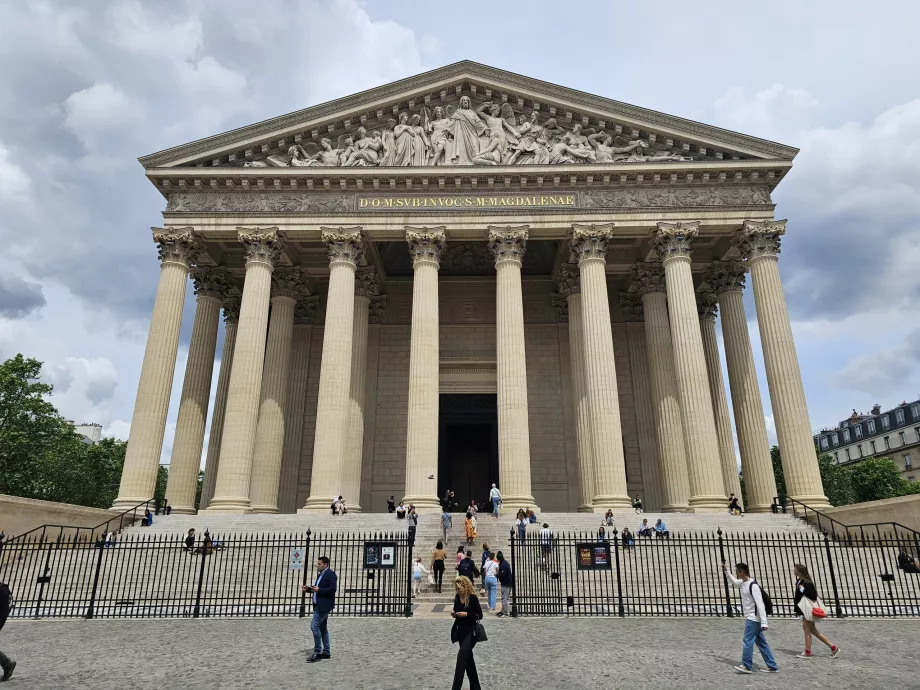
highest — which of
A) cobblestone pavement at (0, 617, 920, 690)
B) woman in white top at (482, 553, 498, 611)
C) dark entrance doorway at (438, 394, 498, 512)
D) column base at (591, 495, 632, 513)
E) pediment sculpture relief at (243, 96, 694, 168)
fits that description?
pediment sculpture relief at (243, 96, 694, 168)

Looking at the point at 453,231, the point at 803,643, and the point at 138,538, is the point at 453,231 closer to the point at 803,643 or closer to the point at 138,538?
the point at 138,538

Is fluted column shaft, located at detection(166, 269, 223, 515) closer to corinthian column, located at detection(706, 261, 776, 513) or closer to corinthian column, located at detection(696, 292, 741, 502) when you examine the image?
corinthian column, located at detection(696, 292, 741, 502)

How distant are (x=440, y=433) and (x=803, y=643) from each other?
23676 mm

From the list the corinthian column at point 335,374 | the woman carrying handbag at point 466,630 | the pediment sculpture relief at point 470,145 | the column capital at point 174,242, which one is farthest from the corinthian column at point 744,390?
the column capital at point 174,242

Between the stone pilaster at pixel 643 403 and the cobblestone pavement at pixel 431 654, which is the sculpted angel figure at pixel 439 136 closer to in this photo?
the stone pilaster at pixel 643 403

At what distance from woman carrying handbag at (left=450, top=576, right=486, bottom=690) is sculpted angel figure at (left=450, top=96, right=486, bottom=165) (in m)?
23.5

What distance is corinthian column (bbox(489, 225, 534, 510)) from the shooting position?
2336 cm

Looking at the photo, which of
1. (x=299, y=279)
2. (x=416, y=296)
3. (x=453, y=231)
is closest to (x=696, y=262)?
(x=453, y=231)

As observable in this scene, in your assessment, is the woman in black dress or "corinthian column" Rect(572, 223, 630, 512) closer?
the woman in black dress

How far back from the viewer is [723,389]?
99.5 feet

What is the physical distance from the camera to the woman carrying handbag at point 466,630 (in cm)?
642

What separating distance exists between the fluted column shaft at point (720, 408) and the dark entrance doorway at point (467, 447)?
10997mm

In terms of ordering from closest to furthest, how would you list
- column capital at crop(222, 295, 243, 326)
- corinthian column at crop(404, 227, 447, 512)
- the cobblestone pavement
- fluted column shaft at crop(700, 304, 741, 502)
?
the cobblestone pavement
corinthian column at crop(404, 227, 447, 512)
fluted column shaft at crop(700, 304, 741, 502)
column capital at crop(222, 295, 243, 326)

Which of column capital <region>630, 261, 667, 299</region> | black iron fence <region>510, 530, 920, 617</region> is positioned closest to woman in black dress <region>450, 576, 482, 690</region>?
black iron fence <region>510, 530, 920, 617</region>
